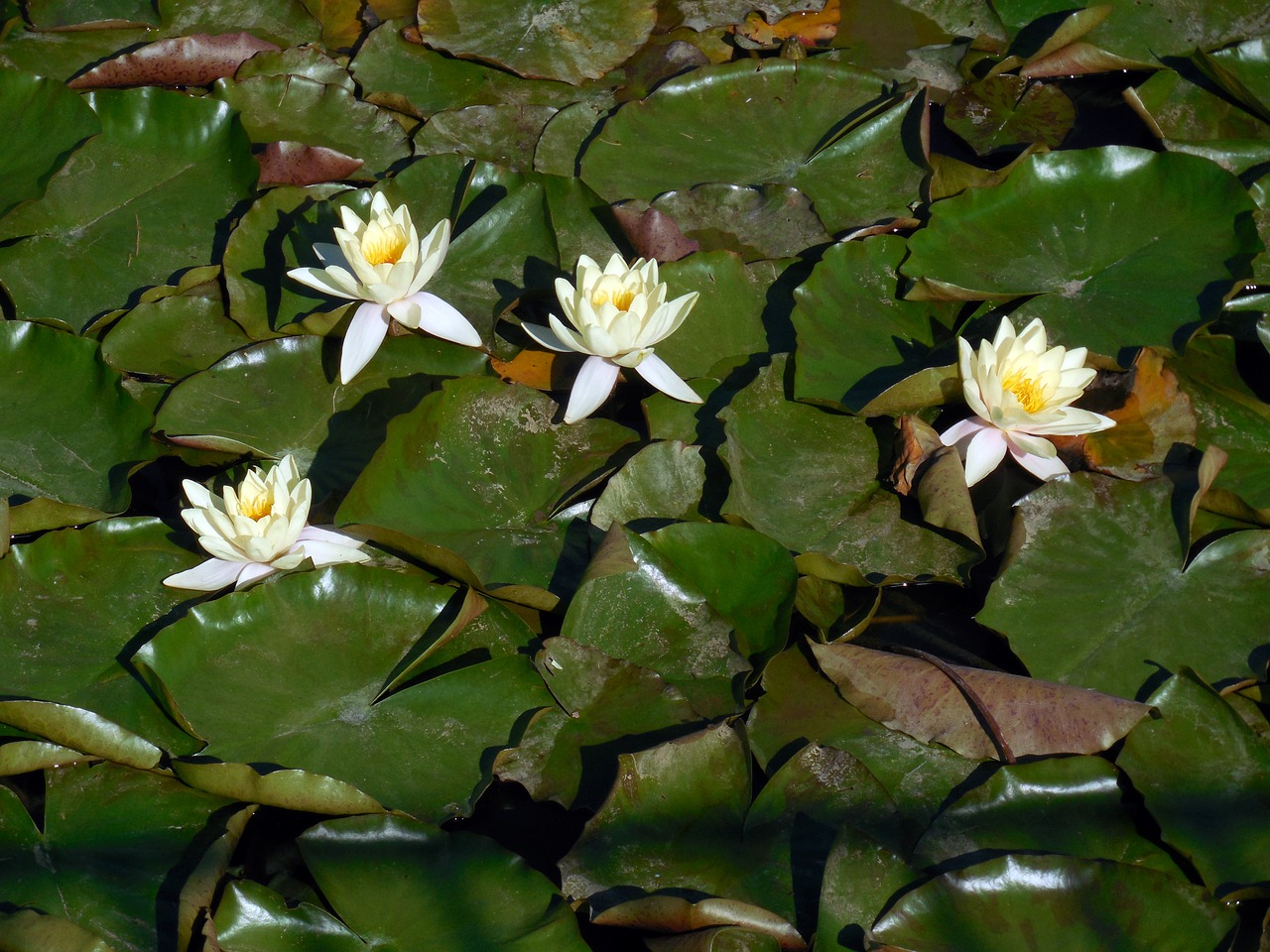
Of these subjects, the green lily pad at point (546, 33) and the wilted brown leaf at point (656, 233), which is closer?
the wilted brown leaf at point (656, 233)

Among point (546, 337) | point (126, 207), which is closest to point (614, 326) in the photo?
point (546, 337)

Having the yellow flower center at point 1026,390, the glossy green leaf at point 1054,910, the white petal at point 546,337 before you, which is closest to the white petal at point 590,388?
the white petal at point 546,337

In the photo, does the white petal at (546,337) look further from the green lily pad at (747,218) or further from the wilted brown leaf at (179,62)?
the wilted brown leaf at (179,62)

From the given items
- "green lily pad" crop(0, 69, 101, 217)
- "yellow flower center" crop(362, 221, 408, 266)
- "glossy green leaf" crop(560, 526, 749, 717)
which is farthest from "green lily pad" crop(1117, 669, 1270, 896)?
"green lily pad" crop(0, 69, 101, 217)

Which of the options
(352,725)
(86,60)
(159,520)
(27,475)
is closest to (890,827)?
(352,725)

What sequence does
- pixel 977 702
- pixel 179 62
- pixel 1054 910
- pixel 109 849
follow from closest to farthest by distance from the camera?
1. pixel 1054 910
2. pixel 109 849
3. pixel 977 702
4. pixel 179 62

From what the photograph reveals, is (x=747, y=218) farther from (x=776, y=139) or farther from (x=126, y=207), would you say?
(x=126, y=207)
